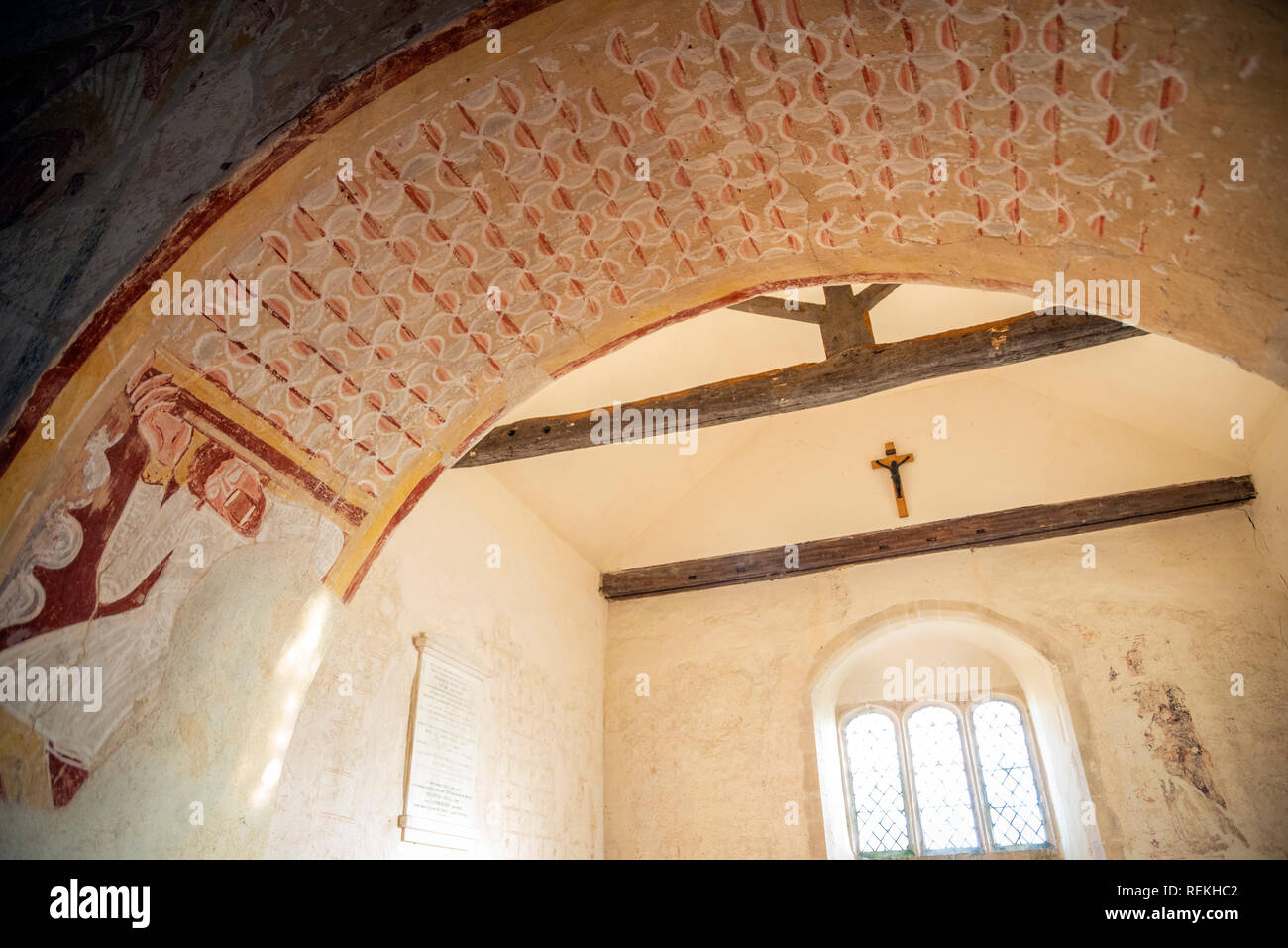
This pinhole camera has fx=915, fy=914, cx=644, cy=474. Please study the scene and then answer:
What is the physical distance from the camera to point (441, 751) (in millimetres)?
5676

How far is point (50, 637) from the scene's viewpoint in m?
2.50

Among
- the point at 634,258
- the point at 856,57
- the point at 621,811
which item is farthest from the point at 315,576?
the point at 621,811

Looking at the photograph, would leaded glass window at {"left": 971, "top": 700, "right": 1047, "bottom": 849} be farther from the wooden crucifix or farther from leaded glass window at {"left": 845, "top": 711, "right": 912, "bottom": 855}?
the wooden crucifix

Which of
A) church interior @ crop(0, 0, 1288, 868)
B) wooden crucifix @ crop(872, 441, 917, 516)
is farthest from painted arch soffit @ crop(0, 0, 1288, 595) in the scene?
wooden crucifix @ crop(872, 441, 917, 516)

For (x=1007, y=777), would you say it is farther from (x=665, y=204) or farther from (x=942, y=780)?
(x=665, y=204)

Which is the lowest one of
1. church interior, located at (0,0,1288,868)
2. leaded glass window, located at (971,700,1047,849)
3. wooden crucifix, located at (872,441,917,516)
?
leaded glass window, located at (971,700,1047,849)

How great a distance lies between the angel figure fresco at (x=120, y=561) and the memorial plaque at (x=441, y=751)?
2.74m

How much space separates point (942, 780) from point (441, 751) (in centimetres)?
438

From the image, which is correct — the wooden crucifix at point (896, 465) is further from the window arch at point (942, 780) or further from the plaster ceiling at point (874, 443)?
the window arch at point (942, 780)

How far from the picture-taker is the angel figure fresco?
8.14ft

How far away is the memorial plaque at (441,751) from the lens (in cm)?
538

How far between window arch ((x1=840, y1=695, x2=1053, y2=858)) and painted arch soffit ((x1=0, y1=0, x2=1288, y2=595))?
5716mm

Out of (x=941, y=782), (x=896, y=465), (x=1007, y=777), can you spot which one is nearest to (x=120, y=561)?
(x=896, y=465)

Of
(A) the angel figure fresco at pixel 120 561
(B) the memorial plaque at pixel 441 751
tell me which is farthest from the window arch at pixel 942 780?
(A) the angel figure fresco at pixel 120 561
